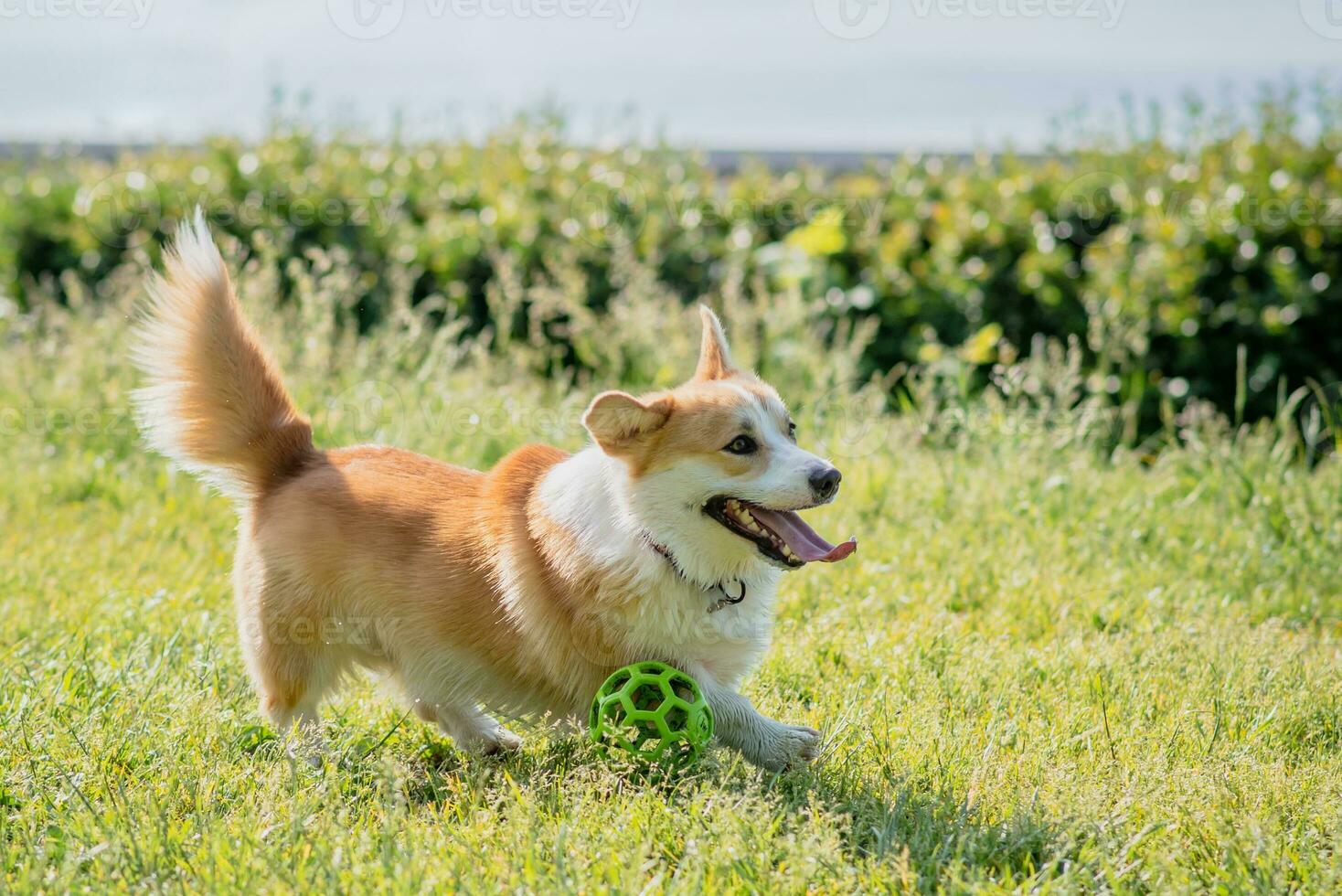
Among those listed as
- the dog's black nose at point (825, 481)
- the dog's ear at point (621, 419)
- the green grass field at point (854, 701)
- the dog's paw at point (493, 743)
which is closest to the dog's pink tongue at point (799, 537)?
the dog's black nose at point (825, 481)

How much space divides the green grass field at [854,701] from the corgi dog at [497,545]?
0.17 metres

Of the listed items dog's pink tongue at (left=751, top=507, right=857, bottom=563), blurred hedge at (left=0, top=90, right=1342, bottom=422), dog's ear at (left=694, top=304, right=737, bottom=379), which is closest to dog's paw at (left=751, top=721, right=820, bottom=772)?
dog's pink tongue at (left=751, top=507, right=857, bottom=563)

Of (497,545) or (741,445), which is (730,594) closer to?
(741,445)

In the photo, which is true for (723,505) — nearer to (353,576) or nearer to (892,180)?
(353,576)

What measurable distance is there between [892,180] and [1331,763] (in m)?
5.04

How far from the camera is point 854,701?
11.3 feet

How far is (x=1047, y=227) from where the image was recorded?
6809mm

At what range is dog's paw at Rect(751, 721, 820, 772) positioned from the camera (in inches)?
121

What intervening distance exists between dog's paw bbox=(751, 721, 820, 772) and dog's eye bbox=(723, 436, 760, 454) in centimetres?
70

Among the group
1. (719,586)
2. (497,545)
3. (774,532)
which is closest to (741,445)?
(774,532)

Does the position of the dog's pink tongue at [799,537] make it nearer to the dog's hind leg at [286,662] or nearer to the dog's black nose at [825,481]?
the dog's black nose at [825,481]

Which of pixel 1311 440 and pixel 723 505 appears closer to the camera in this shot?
pixel 723 505

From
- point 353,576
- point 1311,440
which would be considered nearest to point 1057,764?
point 353,576

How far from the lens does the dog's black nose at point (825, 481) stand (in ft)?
10.1
